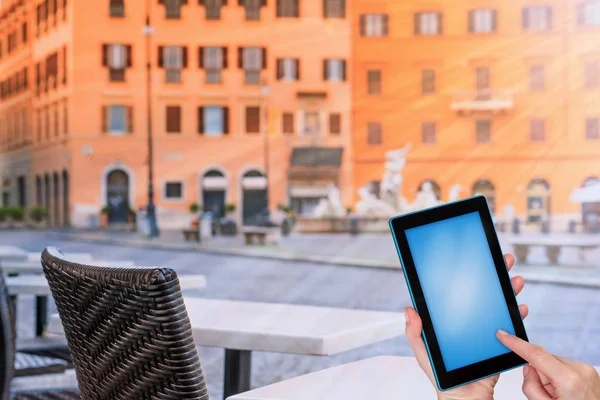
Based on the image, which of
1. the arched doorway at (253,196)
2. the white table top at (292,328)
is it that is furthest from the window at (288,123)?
the white table top at (292,328)

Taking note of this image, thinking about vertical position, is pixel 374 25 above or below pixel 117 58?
above

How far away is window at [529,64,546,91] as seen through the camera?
19.4m

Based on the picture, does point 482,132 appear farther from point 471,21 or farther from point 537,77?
point 471,21

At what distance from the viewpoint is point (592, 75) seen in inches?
767

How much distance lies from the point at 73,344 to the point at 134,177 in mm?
16863

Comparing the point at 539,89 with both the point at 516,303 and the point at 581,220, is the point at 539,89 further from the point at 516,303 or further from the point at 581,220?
the point at 516,303

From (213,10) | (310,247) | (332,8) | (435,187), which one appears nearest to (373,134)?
(435,187)

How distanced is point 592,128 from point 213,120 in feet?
24.7

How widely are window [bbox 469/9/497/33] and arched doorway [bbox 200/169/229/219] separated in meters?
6.15

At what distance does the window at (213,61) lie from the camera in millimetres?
17453

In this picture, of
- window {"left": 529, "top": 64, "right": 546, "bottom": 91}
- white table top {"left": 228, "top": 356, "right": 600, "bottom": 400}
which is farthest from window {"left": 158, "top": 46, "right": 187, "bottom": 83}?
white table top {"left": 228, "top": 356, "right": 600, "bottom": 400}

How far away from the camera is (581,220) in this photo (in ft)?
58.0

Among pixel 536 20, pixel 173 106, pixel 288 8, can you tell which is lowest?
pixel 173 106

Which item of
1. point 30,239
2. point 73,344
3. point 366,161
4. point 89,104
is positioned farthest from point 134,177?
point 73,344
